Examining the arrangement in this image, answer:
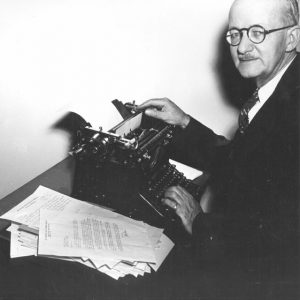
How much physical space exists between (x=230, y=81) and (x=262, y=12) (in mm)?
945

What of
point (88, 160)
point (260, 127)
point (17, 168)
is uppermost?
point (260, 127)

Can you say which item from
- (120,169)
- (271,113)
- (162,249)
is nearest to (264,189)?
Answer: (271,113)

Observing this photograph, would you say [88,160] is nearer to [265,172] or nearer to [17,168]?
[265,172]

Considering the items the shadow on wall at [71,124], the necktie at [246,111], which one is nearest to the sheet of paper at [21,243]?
the shadow on wall at [71,124]

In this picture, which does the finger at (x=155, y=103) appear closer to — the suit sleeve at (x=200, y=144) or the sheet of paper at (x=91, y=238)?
the suit sleeve at (x=200, y=144)

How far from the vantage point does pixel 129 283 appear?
1.20 metres

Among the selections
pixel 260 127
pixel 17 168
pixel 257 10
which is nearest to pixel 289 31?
pixel 257 10

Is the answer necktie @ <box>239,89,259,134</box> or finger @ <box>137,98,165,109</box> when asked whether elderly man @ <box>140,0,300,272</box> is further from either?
finger @ <box>137,98,165,109</box>

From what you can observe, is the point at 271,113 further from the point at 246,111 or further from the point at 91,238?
the point at 91,238

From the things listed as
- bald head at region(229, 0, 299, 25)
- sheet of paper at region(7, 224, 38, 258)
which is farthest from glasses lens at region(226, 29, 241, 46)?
sheet of paper at region(7, 224, 38, 258)

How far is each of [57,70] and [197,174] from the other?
1.14 metres

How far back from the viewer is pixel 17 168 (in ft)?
7.77

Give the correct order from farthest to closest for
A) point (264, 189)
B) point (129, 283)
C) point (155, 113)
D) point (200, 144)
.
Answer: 1. point (200, 144)
2. point (155, 113)
3. point (264, 189)
4. point (129, 283)

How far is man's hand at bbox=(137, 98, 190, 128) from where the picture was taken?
199cm
